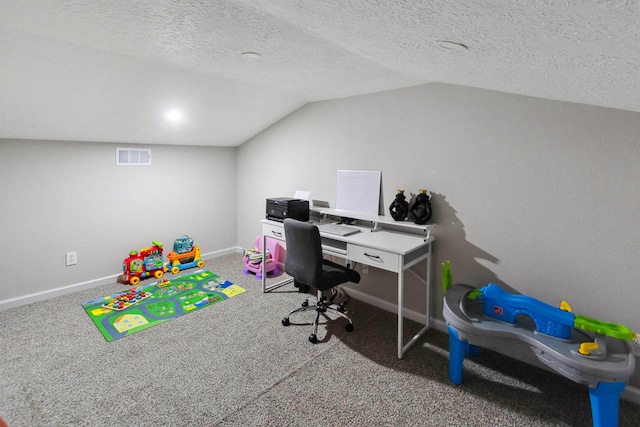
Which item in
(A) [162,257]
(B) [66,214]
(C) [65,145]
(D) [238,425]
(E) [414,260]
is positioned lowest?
(D) [238,425]

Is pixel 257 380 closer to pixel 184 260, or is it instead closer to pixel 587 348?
pixel 587 348

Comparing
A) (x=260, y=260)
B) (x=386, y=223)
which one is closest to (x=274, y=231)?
(x=260, y=260)

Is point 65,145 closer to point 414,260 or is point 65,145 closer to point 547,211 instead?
point 414,260

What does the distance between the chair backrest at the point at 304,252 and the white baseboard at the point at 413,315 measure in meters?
0.87

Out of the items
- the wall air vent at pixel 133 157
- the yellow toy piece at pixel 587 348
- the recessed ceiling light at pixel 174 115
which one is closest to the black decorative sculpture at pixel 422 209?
the yellow toy piece at pixel 587 348

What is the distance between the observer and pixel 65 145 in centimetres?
312

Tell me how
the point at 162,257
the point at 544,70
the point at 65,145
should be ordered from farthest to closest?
the point at 162,257
the point at 65,145
the point at 544,70

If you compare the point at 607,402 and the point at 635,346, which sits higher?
the point at 635,346

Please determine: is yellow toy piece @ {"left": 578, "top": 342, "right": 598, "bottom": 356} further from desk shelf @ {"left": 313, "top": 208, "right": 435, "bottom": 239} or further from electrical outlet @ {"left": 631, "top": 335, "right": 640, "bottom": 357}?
desk shelf @ {"left": 313, "top": 208, "right": 435, "bottom": 239}

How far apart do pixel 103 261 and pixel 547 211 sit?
404 centimetres

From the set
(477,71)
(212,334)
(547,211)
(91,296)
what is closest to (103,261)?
(91,296)

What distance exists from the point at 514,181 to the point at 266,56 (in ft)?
5.94

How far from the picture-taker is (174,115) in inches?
121

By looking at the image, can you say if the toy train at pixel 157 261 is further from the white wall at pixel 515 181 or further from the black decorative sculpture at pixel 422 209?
the black decorative sculpture at pixel 422 209
